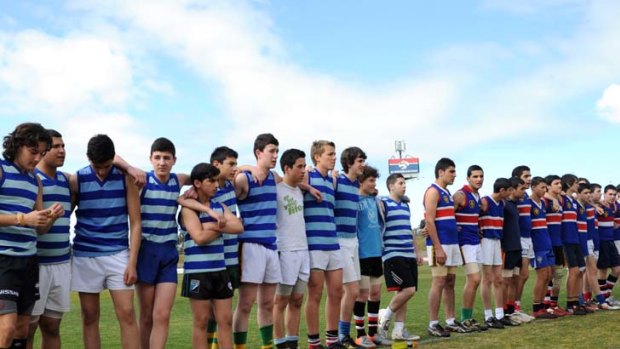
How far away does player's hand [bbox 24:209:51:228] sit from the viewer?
491cm

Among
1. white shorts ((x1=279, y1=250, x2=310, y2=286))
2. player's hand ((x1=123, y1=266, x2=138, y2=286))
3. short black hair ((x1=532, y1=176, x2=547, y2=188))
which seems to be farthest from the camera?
short black hair ((x1=532, y1=176, x2=547, y2=188))

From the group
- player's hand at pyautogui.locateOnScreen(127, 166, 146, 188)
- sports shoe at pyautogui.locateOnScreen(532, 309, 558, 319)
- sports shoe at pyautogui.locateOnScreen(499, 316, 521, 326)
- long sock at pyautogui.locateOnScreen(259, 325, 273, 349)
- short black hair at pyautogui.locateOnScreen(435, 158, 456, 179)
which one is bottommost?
sports shoe at pyautogui.locateOnScreen(532, 309, 558, 319)

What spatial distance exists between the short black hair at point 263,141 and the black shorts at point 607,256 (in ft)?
26.4

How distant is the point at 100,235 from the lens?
5.62 metres

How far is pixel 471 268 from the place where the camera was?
920 centimetres

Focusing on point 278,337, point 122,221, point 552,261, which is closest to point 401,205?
point 278,337

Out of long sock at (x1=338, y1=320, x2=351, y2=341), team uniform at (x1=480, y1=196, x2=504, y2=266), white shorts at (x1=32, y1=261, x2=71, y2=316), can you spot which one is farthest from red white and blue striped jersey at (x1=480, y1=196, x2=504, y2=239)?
white shorts at (x1=32, y1=261, x2=71, y2=316)

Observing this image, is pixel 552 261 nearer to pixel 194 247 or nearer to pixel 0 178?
pixel 194 247

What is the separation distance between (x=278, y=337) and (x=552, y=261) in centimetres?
577

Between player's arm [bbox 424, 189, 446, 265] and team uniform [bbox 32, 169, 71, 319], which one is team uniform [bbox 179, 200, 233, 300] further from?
player's arm [bbox 424, 189, 446, 265]

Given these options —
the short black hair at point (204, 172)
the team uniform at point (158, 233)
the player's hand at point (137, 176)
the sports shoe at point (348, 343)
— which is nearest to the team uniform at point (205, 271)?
the team uniform at point (158, 233)

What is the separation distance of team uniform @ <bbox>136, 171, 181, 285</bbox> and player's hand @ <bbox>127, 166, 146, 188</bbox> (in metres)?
0.22

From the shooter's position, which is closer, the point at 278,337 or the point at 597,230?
the point at 278,337

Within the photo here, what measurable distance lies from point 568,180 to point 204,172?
8249 mm
